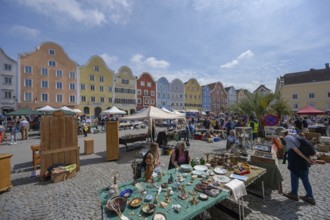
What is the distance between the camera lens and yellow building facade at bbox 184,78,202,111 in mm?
54531

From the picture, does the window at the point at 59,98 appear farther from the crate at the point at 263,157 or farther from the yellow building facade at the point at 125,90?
the crate at the point at 263,157

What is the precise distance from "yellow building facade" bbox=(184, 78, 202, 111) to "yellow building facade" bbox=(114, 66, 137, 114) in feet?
61.7

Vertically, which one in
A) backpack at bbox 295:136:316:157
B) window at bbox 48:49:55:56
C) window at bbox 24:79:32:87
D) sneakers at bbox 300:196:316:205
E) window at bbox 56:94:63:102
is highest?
window at bbox 48:49:55:56

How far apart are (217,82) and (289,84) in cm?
2362

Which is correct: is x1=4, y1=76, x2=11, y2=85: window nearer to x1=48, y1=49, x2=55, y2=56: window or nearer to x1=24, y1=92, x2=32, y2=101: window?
x1=24, y1=92, x2=32, y2=101: window

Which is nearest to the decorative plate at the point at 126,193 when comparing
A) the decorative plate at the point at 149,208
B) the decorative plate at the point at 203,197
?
the decorative plate at the point at 149,208

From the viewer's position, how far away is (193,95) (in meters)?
56.0

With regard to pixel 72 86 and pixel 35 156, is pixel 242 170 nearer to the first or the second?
pixel 35 156

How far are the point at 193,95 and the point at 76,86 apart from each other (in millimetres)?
35601

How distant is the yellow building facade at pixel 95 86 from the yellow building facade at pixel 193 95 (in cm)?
2492

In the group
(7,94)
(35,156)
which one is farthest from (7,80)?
(35,156)

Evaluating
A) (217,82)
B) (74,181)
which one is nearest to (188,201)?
(74,181)

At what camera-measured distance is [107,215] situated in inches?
93.2

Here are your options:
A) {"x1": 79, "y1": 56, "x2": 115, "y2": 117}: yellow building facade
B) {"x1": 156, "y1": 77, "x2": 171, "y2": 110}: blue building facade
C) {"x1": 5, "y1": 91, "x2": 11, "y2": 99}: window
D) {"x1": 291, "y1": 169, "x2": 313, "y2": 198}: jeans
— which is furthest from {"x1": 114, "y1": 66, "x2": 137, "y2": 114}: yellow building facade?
{"x1": 291, "y1": 169, "x2": 313, "y2": 198}: jeans
